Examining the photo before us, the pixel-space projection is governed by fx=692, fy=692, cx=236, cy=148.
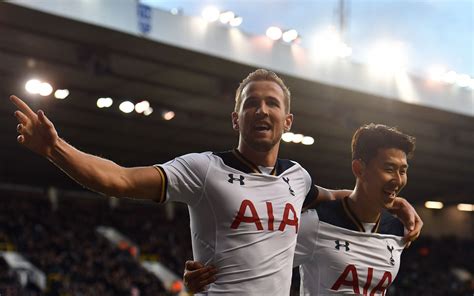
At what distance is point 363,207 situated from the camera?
5.09 meters

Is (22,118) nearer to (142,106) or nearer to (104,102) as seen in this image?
(104,102)

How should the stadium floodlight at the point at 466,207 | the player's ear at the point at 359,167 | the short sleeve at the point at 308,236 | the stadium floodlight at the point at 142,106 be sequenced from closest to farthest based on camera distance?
the short sleeve at the point at 308,236 → the player's ear at the point at 359,167 → the stadium floodlight at the point at 142,106 → the stadium floodlight at the point at 466,207

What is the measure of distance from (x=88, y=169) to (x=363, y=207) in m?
2.55

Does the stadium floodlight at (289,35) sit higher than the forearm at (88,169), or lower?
higher

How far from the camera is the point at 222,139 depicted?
1115 inches

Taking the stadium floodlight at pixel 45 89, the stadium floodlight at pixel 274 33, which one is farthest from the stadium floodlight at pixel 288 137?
the stadium floodlight at pixel 45 89

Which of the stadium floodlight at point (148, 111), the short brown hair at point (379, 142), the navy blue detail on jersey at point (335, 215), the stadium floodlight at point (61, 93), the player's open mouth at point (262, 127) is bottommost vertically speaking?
the navy blue detail on jersey at point (335, 215)

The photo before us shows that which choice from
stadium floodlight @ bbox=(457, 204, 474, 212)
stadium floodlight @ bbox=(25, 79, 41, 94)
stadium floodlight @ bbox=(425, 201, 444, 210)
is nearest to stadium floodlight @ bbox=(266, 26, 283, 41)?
stadium floodlight @ bbox=(25, 79, 41, 94)

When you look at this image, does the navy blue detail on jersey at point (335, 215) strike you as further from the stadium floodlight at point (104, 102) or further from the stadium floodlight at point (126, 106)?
the stadium floodlight at point (126, 106)

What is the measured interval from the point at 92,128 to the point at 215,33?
980 centimetres

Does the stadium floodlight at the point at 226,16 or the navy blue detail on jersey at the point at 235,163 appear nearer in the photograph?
the navy blue detail on jersey at the point at 235,163

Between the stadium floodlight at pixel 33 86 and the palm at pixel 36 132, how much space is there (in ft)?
55.6

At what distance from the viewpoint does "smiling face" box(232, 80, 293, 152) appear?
3777 millimetres

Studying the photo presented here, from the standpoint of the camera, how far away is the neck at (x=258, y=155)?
3.88 m
